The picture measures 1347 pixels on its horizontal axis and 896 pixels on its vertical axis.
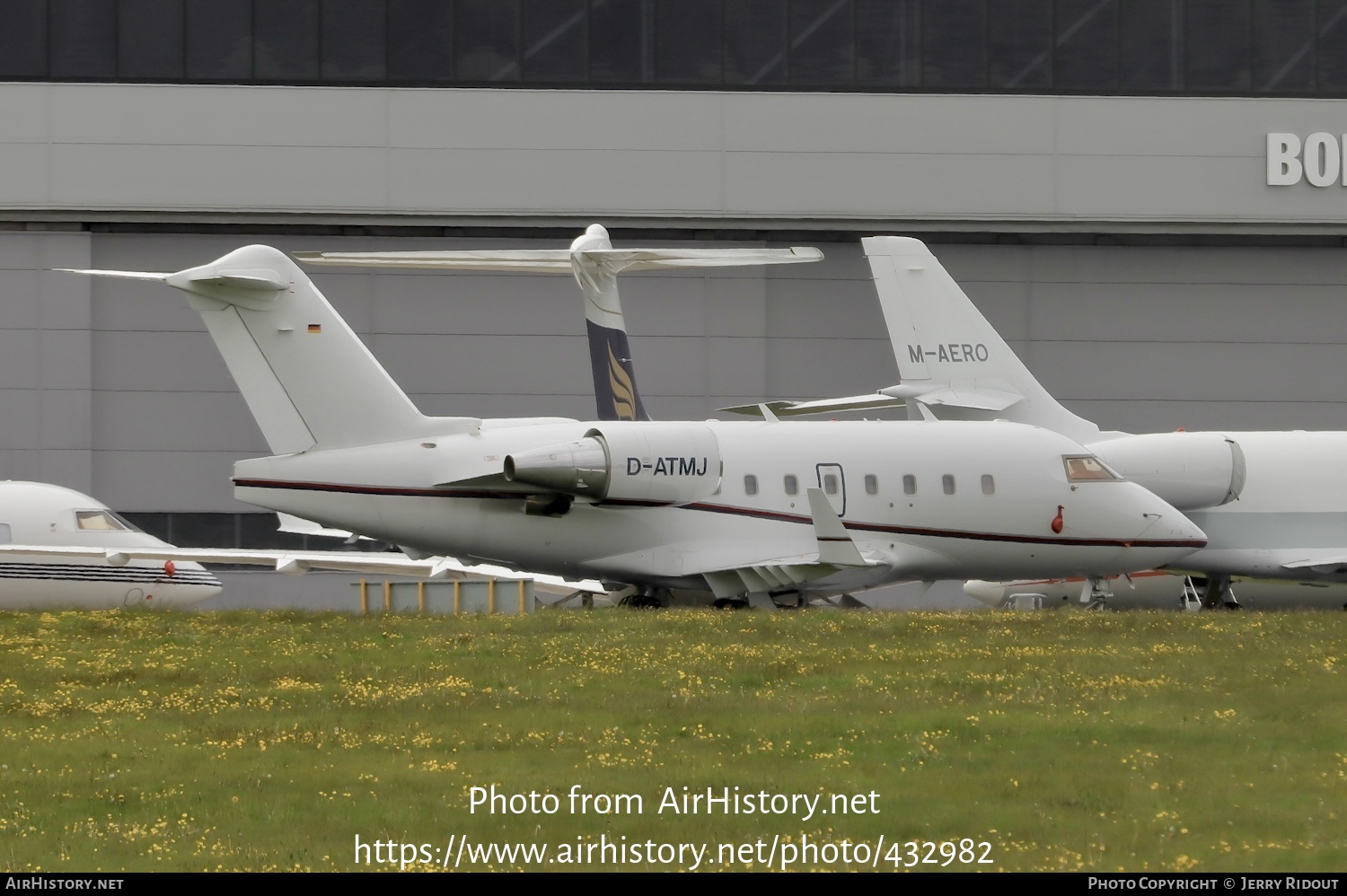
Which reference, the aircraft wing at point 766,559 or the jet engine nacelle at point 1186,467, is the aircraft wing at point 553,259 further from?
the jet engine nacelle at point 1186,467

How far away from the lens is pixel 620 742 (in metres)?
12.3

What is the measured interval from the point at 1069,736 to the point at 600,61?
2595 cm

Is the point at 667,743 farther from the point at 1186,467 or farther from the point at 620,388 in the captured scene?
the point at 1186,467

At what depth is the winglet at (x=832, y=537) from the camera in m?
23.4

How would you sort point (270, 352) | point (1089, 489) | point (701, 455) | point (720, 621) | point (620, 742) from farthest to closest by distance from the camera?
point (1089, 489)
point (701, 455)
point (270, 352)
point (720, 621)
point (620, 742)

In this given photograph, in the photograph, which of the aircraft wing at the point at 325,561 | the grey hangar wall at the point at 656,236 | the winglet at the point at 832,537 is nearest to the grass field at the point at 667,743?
the winglet at the point at 832,537

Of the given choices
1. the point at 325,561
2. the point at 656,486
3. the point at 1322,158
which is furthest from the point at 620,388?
the point at 1322,158

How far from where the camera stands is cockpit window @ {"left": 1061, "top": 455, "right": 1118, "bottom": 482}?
82.6ft

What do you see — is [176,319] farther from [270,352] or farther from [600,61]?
[270,352]

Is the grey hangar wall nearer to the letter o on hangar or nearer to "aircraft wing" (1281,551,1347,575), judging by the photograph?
the letter o on hangar

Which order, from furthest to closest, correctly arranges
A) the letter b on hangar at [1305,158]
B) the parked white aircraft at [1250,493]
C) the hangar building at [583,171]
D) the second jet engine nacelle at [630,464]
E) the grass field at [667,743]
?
the letter b on hangar at [1305,158], the hangar building at [583,171], the parked white aircraft at [1250,493], the second jet engine nacelle at [630,464], the grass field at [667,743]

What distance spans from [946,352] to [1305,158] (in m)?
11.3

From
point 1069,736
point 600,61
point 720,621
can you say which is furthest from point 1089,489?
point 600,61

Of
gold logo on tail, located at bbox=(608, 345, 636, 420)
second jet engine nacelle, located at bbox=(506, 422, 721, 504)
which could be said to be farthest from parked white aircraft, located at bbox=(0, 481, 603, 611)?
second jet engine nacelle, located at bbox=(506, 422, 721, 504)
